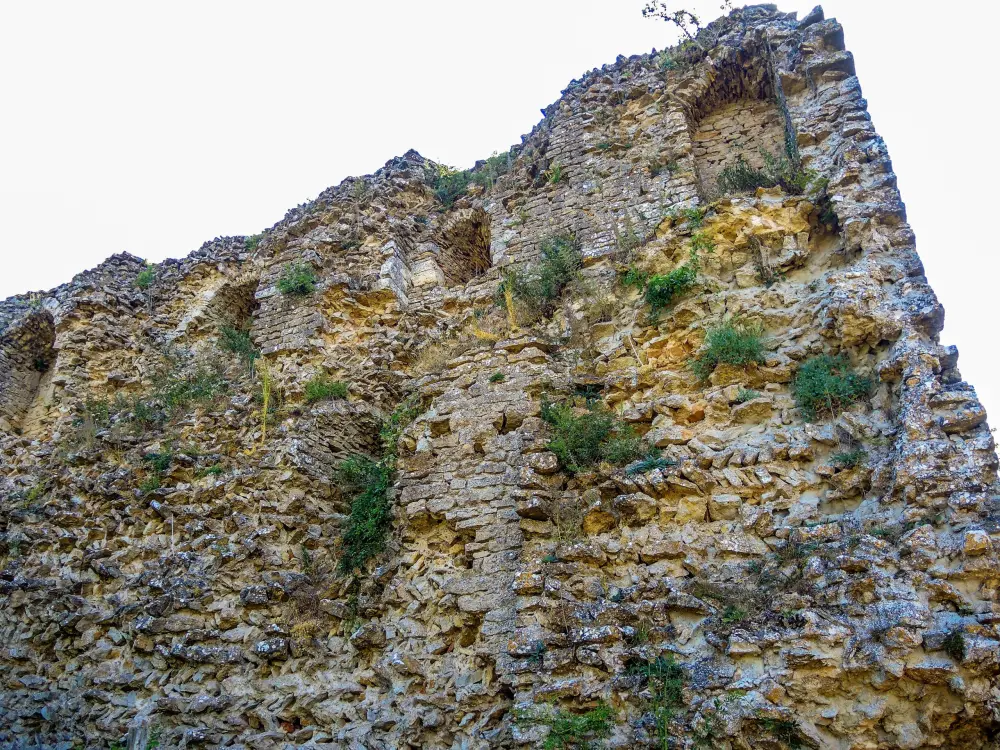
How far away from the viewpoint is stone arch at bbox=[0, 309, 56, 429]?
1116 cm

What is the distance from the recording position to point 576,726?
407cm

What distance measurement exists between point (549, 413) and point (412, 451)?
1435mm

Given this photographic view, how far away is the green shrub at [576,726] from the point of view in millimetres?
4023

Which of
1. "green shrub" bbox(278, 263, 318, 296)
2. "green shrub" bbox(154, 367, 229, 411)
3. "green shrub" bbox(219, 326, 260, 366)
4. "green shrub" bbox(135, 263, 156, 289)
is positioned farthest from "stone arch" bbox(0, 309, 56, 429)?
"green shrub" bbox(278, 263, 318, 296)

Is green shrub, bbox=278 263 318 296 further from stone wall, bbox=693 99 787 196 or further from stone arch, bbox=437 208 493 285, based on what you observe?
stone wall, bbox=693 99 787 196

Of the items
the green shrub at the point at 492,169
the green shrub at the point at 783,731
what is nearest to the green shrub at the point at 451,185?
the green shrub at the point at 492,169

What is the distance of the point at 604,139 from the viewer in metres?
8.69

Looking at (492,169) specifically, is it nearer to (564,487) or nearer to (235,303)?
(235,303)

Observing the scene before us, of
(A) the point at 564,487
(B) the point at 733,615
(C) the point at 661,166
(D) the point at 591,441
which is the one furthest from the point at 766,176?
(B) the point at 733,615

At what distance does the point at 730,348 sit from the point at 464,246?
5.09 metres

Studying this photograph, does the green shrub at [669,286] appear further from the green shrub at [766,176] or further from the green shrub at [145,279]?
the green shrub at [145,279]

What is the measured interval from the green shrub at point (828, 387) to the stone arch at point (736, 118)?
3369 mm

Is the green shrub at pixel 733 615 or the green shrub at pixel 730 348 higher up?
Answer: the green shrub at pixel 730 348

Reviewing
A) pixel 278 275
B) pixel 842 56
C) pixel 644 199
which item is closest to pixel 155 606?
pixel 278 275
